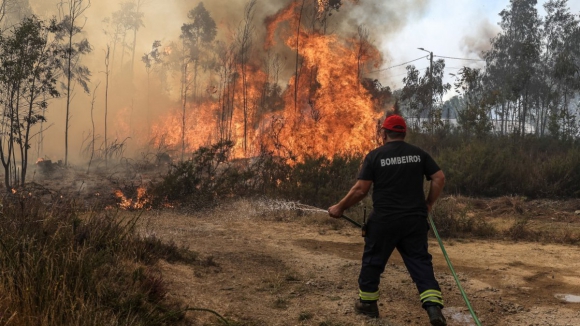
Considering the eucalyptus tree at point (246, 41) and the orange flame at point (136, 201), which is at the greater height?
the eucalyptus tree at point (246, 41)

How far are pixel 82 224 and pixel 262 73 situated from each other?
74.4 ft

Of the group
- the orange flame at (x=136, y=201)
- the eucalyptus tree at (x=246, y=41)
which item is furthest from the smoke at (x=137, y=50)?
the orange flame at (x=136, y=201)

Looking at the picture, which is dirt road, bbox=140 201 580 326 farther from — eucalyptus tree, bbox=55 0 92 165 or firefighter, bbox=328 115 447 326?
eucalyptus tree, bbox=55 0 92 165

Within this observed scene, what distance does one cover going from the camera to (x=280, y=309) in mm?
4234

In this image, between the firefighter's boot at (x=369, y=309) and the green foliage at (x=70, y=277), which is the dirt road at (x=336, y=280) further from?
the green foliage at (x=70, y=277)

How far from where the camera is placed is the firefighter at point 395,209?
389 cm

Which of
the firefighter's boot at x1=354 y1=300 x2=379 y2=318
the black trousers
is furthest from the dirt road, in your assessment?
the black trousers

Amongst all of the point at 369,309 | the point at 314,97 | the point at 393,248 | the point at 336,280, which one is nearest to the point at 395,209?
the point at 393,248

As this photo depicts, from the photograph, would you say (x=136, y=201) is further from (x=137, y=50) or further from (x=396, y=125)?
(x=137, y=50)

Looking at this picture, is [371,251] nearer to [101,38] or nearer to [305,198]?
[305,198]

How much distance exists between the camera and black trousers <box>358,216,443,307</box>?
12.7 ft

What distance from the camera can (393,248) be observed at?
3904 millimetres

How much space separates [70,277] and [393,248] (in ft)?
8.91

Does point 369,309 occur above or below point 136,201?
below
